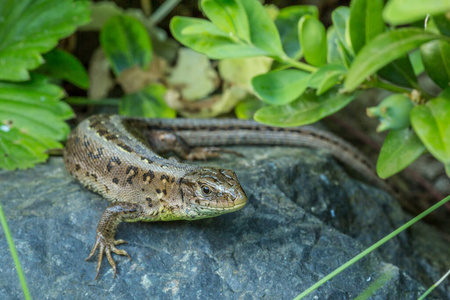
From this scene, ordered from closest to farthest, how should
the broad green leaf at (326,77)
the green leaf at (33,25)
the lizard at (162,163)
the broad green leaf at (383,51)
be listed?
1. the broad green leaf at (383,51)
2. the broad green leaf at (326,77)
3. the lizard at (162,163)
4. the green leaf at (33,25)

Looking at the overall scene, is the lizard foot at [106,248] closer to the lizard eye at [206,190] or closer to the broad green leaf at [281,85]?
the lizard eye at [206,190]

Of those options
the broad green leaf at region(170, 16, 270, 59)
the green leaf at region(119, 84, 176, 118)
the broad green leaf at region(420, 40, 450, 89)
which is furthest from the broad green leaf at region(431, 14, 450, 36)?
the green leaf at region(119, 84, 176, 118)

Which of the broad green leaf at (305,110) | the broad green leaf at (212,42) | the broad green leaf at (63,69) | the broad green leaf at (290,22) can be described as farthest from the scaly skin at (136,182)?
the broad green leaf at (290,22)

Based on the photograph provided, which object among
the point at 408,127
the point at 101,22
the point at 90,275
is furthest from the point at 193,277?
the point at 101,22

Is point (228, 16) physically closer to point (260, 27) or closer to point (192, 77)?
point (260, 27)

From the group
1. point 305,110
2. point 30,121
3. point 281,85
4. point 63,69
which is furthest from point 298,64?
point 63,69

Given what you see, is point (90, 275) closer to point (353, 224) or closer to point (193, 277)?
point (193, 277)
